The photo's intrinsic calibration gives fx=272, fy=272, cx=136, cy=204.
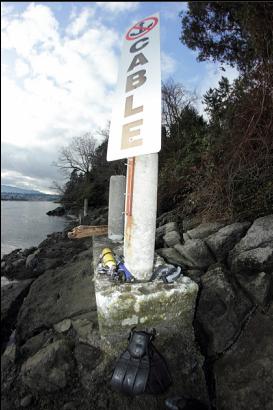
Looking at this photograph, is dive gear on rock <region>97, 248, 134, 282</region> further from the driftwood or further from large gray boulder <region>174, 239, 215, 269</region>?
large gray boulder <region>174, 239, 215, 269</region>

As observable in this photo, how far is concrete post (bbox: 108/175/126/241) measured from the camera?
5531 mm

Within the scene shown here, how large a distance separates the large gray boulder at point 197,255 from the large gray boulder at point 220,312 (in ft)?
1.87

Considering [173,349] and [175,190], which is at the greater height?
[175,190]

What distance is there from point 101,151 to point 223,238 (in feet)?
8.40

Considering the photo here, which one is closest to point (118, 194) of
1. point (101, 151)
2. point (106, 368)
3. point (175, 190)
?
point (101, 151)

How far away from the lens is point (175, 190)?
726 centimetres

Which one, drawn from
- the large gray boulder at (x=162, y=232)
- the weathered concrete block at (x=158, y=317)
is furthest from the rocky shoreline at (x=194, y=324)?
the large gray boulder at (x=162, y=232)

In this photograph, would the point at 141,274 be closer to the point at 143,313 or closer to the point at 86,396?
the point at 143,313

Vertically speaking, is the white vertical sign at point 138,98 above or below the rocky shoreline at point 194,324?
above

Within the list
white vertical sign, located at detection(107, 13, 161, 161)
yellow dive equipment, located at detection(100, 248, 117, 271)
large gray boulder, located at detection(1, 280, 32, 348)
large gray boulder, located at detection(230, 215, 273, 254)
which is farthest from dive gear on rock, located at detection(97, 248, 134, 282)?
large gray boulder, located at detection(1, 280, 32, 348)

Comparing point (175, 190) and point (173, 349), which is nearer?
point (173, 349)

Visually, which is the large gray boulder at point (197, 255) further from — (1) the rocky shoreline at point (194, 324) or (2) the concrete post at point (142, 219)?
(2) the concrete post at point (142, 219)

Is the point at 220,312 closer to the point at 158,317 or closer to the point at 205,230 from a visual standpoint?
the point at 158,317

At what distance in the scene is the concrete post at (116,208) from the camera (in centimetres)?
553
